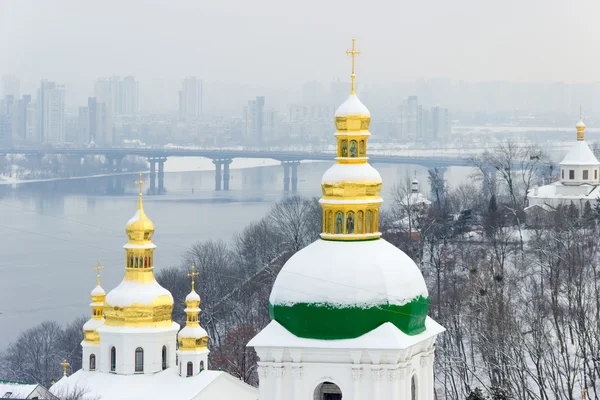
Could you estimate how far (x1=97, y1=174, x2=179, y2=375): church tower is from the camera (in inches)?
798

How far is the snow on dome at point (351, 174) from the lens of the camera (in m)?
12.1

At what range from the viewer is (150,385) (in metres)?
20.2

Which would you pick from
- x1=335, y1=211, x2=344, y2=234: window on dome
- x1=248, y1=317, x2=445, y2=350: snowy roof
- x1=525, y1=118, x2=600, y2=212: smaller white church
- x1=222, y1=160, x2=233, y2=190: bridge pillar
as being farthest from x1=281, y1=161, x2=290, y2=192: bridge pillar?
x1=248, y1=317, x2=445, y2=350: snowy roof

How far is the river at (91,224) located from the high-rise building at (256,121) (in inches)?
68.2

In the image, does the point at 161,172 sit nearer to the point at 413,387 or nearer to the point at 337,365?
the point at 413,387

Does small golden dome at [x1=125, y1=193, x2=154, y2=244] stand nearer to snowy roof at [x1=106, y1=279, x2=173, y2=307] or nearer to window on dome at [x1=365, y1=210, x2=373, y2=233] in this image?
snowy roof at [x1=106, y1=279, x2=173, y2=307]

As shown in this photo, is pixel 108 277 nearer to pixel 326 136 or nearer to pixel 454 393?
pixel 454 393

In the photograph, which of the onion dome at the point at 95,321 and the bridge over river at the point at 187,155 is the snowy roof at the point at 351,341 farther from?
the bridge over river at the point at 187,155

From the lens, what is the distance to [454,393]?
21.4 meters

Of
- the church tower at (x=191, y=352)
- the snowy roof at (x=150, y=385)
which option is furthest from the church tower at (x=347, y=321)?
the church tower at (x=191, y=352)

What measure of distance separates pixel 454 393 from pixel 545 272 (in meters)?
3.99

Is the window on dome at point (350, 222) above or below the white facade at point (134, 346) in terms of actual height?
above

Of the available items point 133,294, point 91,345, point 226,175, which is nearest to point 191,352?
point 133,294

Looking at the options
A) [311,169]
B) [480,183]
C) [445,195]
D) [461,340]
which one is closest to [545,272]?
[461,340]
